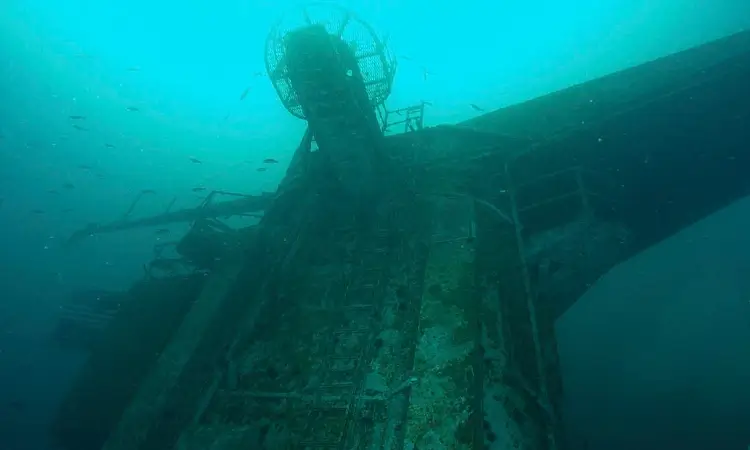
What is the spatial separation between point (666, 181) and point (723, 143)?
25.0 inches

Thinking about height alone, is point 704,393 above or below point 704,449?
above

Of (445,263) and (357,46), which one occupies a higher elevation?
(357,46)

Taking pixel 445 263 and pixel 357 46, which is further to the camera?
pixel 357 46

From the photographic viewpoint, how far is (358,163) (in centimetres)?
463

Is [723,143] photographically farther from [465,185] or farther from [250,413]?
[250,413]

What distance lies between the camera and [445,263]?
3.34 metres

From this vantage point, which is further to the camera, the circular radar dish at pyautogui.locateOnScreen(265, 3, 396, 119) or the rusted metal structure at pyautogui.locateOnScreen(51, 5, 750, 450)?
the circular radar dish at pyautogui.locateOnScreen(265, 3, 396, 119)

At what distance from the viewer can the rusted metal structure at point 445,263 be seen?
251 centimetres

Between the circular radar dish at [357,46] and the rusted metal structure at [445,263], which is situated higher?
the circular radar dish at [357,46]

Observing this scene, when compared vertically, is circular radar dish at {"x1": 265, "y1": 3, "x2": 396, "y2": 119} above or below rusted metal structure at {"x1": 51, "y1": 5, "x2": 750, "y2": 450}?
above

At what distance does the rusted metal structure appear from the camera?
2.51 meters

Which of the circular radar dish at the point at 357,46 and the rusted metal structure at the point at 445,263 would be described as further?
the circular radar dish at the point at 357,46

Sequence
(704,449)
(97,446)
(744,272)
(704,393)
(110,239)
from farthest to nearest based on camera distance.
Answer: (110,239) → (744,272) → (704,393) → (704,449) → (97,446)

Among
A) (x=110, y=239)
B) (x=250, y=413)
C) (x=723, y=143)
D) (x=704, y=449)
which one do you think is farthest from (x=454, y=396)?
(x=110, y=239)
